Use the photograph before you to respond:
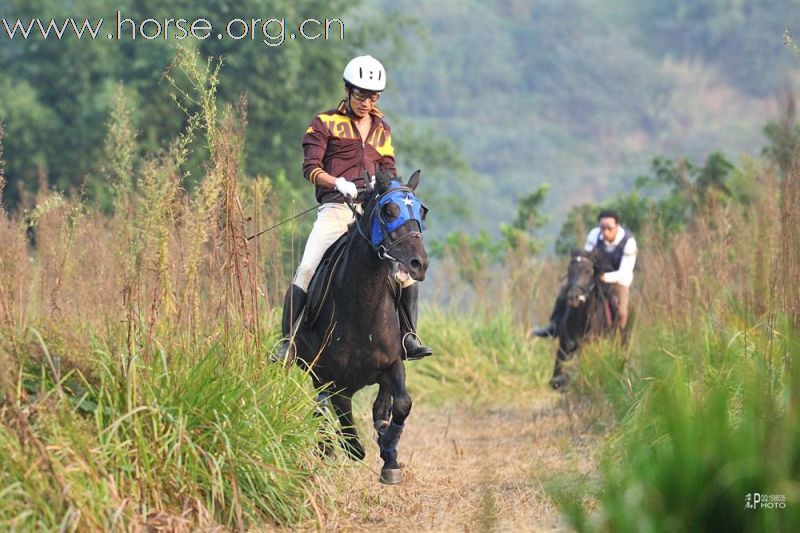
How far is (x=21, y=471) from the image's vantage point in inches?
251

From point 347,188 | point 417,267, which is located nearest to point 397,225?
point 417,267

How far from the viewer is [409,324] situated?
991cm

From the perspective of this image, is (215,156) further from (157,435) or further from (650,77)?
(650,77)

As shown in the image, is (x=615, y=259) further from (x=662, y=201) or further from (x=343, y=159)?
(x=662, y=201)

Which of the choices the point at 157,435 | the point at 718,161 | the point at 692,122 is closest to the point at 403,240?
the point at 157,435

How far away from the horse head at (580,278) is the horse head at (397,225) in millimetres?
6983

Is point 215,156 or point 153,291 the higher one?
point 215,156

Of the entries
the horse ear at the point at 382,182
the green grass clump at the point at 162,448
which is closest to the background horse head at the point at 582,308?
the horse ear at the point at 382,182

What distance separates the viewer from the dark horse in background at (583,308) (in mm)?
16078

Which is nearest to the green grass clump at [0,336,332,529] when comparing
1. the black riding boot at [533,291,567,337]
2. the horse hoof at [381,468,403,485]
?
the horse hoof at [381,468,403,485]

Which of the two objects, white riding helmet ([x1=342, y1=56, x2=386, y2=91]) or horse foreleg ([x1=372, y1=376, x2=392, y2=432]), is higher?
white riding helmet ([x1=342, y1=56, x2=386, y2=91])

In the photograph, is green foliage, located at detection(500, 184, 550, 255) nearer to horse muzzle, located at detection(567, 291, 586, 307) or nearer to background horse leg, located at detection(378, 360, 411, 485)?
horse muzzle, located at detection(567, 291, 586, 307)

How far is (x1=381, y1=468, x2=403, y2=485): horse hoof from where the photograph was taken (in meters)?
9.51

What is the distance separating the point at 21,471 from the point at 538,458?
575 centimetres
